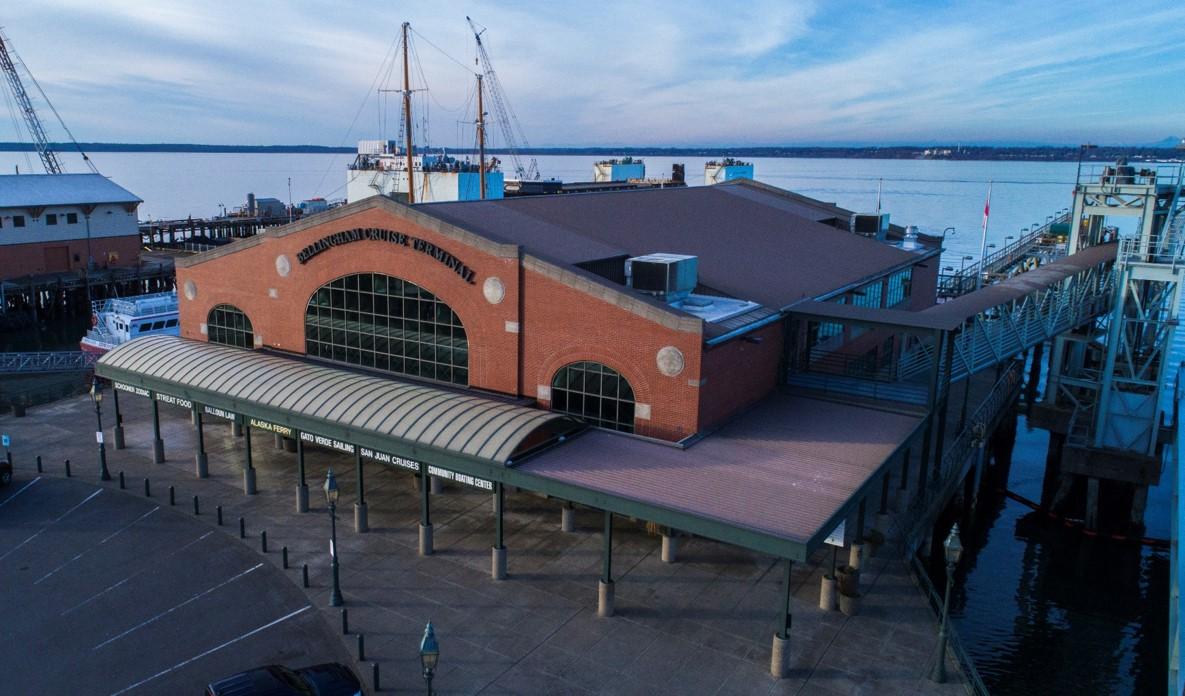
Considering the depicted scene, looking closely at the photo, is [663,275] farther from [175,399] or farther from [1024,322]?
[175,399]

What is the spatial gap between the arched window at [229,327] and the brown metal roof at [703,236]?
9.65m

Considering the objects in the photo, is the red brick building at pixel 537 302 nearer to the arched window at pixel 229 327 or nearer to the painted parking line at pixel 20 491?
the arched window at pixel 229 327

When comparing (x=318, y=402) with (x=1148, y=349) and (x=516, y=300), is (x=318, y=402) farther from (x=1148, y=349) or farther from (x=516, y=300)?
(x=1148, y=349)

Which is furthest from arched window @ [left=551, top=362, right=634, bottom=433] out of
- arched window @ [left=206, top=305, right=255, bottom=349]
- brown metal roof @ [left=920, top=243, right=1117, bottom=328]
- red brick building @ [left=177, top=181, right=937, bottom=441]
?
arched window @ [left=206, top=305, right=255, bottom=349]

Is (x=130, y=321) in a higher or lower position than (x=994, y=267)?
lower

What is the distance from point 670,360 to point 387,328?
1182cm

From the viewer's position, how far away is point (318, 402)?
27.8m

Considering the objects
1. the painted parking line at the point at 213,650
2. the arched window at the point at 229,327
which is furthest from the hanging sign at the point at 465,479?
the arched window at the point at 229,327

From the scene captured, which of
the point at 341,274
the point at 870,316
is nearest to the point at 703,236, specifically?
the point at 870,316

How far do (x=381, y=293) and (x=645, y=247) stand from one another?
1154 centimetres

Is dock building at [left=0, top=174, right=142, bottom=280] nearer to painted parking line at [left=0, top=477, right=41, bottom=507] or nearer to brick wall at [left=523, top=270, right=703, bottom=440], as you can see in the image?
painted parking line at [left=0, top=477, right=41, bottom=507]

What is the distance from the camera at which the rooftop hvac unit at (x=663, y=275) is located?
3062cm

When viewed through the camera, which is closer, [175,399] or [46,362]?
[175,399]

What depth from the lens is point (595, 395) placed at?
2780 cm
